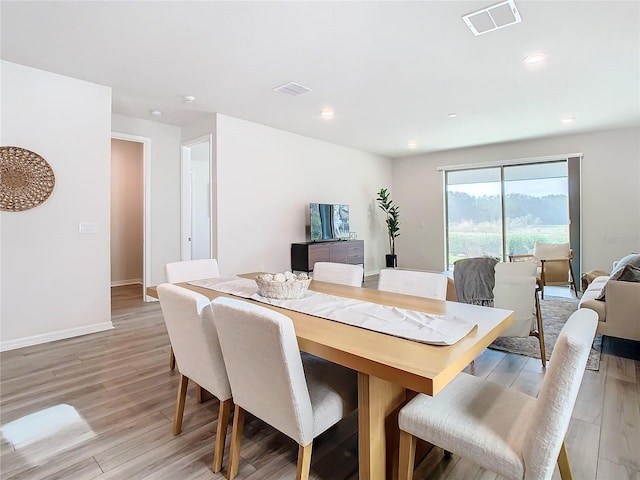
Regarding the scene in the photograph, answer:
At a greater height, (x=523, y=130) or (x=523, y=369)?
(x=523, y=130)

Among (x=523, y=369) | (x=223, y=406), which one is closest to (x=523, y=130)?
(x=523, y=369)

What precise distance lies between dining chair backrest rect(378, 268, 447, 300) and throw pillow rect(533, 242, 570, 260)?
480 centimetres

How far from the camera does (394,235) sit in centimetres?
771

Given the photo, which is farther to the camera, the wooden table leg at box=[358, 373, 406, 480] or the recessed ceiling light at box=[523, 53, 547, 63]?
the recessed ceiling light at box=[523, 53, 547, 63]

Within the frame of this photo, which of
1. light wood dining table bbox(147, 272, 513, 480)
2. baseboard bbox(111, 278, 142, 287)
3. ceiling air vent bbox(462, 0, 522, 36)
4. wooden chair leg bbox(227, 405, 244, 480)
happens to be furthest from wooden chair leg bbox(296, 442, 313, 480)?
baseboard bbox(111, 278, 142, 287)

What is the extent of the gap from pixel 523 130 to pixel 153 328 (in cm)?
611

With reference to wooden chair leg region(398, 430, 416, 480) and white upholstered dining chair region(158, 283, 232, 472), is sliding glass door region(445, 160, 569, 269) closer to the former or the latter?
wooden chair leg region(398, 430, 416, 480)

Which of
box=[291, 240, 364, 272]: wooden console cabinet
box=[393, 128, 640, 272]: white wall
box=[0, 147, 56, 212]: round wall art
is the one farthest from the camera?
box=[393, 128, 640, 272]: white wall

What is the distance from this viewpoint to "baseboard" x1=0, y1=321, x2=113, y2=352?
124 inches

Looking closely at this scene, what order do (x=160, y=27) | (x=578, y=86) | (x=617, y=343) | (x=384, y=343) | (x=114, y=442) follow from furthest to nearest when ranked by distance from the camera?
(x=578, y=86), (x=617, y=343), (x=160, y=27), (x=114, y=442), (x=384, y=343)

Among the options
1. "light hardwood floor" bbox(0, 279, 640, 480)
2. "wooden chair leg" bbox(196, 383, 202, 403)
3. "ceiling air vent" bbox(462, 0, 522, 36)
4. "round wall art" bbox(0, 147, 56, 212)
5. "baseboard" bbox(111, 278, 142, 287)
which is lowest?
"light hardwood floor" bbox(0, 279, 640, 480)

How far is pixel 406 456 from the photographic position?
1.32 m

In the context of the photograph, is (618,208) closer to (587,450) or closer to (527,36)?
(527,36)

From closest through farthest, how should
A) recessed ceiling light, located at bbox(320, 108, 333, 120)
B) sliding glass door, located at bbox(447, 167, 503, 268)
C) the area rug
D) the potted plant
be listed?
the area rug, recessed ceiling light, located at bbox(320, 108, 333, 120), sliding glass door, located at bbox(447, 167, 503, 268), the potted plant
